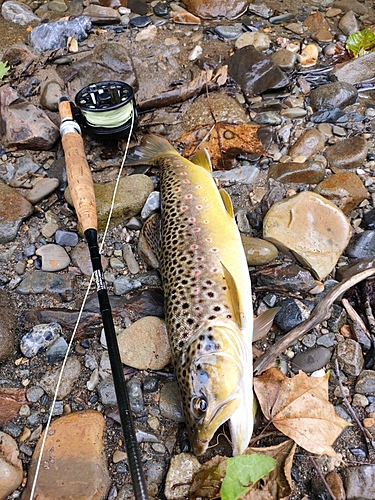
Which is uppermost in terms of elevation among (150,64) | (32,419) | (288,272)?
(150,64)

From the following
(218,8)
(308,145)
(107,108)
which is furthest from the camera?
(218,8)

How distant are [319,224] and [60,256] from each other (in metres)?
2.13

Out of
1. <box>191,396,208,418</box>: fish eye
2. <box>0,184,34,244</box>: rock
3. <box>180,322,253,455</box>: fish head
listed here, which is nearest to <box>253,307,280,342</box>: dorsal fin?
<box>180,322,253,455</box>: fish head

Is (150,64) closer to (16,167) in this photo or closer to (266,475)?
(16,167)

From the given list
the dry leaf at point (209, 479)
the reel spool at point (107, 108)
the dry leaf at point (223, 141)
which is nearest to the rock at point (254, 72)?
the dry leaf at point (223, 141)

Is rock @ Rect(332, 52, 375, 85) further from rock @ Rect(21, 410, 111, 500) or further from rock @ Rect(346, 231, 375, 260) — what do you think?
rock @ Rect(21, 410, 111, 500)

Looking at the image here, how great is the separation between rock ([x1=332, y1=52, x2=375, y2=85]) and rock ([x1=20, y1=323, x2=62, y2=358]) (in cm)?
410

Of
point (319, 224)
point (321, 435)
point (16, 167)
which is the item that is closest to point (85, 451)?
point (321, 435)

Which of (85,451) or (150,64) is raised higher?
(150,64)

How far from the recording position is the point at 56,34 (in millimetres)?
6164

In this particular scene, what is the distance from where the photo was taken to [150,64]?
19.6 feet

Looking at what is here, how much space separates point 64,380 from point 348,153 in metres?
3.20

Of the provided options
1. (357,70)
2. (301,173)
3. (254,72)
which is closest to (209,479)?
(301,173)

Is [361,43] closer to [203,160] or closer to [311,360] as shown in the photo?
[203,160]
